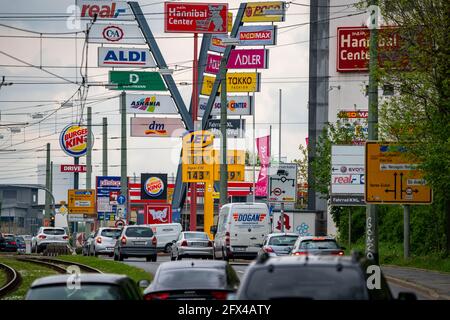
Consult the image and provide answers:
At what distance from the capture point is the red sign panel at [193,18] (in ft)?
295

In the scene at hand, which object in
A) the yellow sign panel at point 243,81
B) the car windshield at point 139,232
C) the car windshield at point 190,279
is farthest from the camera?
the yellow sign panel at point 243,81

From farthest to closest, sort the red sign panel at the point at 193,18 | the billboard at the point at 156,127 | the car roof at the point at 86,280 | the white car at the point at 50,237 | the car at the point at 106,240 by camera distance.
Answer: the billboard at the point at 156,127
the red sign panel at the point at 193,18
the white car at the point at 50,237
the car at the point at 106,240
the car roof at the point at 86,280

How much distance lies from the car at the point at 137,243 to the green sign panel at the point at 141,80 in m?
41.1

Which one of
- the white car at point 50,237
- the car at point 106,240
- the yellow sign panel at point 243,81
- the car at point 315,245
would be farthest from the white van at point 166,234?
the yellow sign panel at point 243,81

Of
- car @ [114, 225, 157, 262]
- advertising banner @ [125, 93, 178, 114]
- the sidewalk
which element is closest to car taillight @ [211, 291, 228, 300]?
the sidewalk

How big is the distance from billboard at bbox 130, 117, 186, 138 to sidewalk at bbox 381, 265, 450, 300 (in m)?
56.1

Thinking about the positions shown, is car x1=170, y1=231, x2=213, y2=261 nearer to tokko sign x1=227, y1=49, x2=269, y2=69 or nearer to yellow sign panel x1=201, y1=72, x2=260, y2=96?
tokko sign x1=227, y1=49, x2=269, y2=69

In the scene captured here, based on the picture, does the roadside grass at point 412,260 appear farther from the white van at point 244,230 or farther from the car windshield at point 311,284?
the car windshield at point 311,284

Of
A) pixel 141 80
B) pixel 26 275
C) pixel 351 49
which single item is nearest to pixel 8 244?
pixel 141 80

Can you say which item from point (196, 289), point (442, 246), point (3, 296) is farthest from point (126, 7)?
point (196, 289)

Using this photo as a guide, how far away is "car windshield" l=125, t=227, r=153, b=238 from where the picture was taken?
5362cm

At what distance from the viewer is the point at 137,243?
5412cm
